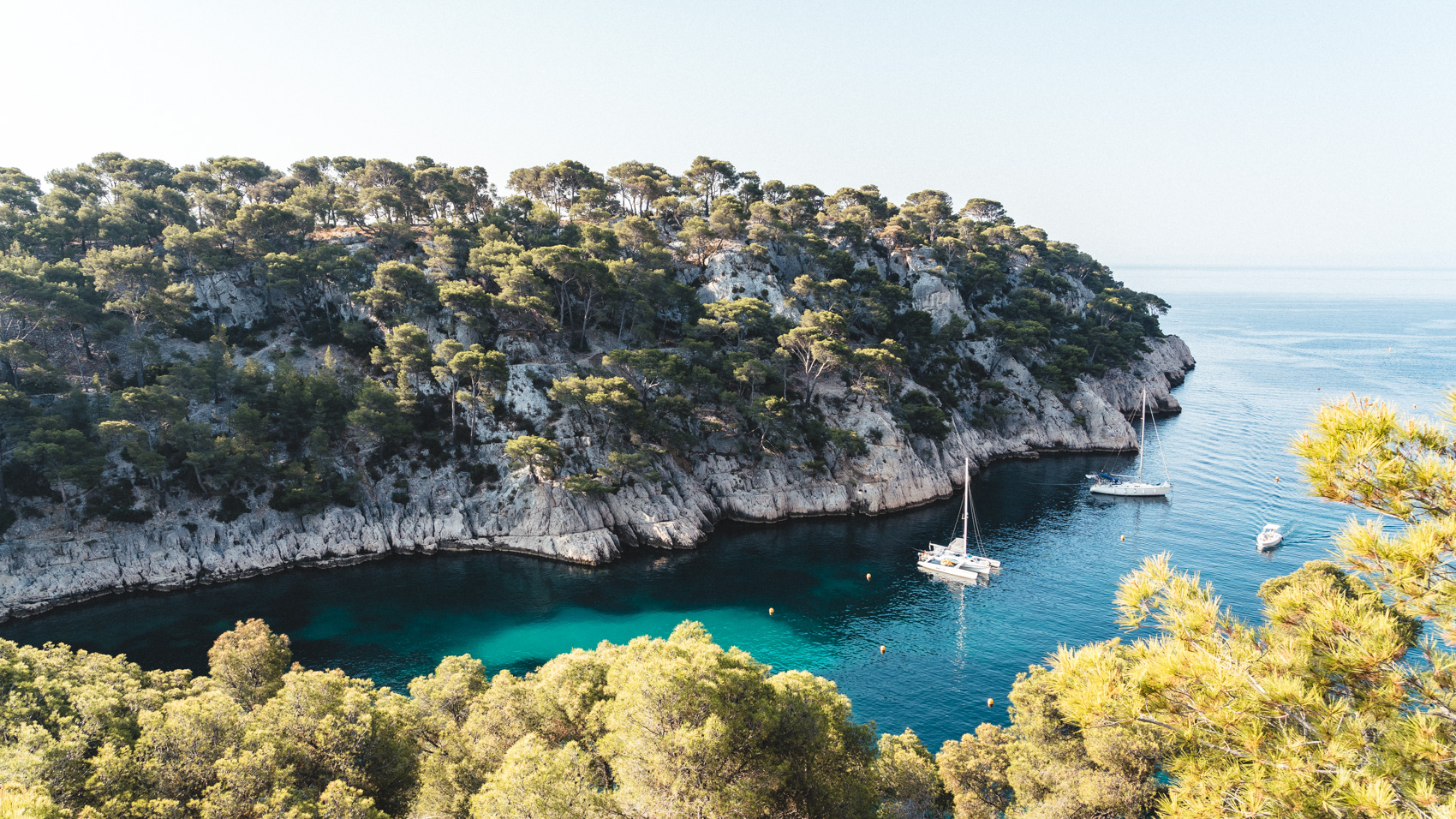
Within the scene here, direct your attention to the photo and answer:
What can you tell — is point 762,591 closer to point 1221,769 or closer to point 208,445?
point 1221,769

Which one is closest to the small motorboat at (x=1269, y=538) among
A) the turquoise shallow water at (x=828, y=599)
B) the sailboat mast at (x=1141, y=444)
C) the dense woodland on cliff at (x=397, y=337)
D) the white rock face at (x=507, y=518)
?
the turquoise shallow water at (x=828, y=599)

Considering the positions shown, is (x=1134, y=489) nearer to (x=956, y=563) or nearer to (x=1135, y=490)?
(x=1135, y=490)

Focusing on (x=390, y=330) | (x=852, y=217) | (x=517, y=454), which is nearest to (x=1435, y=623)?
(x=517, y=454)

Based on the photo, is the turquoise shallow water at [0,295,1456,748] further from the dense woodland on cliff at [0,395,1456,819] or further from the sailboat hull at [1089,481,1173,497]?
the dense woodland on cliff at [0,395,1456,819]

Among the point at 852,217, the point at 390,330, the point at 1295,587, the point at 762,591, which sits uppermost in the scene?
the point at 852,217

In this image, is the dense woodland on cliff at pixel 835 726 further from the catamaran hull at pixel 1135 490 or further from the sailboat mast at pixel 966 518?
the catamaran hull at pixel 1135 490

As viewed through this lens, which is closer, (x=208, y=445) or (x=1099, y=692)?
(x=1099, y=692)

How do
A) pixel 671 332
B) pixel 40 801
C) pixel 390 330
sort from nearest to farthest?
pixel 40 801
pixel 390 330
pixel 671 332
